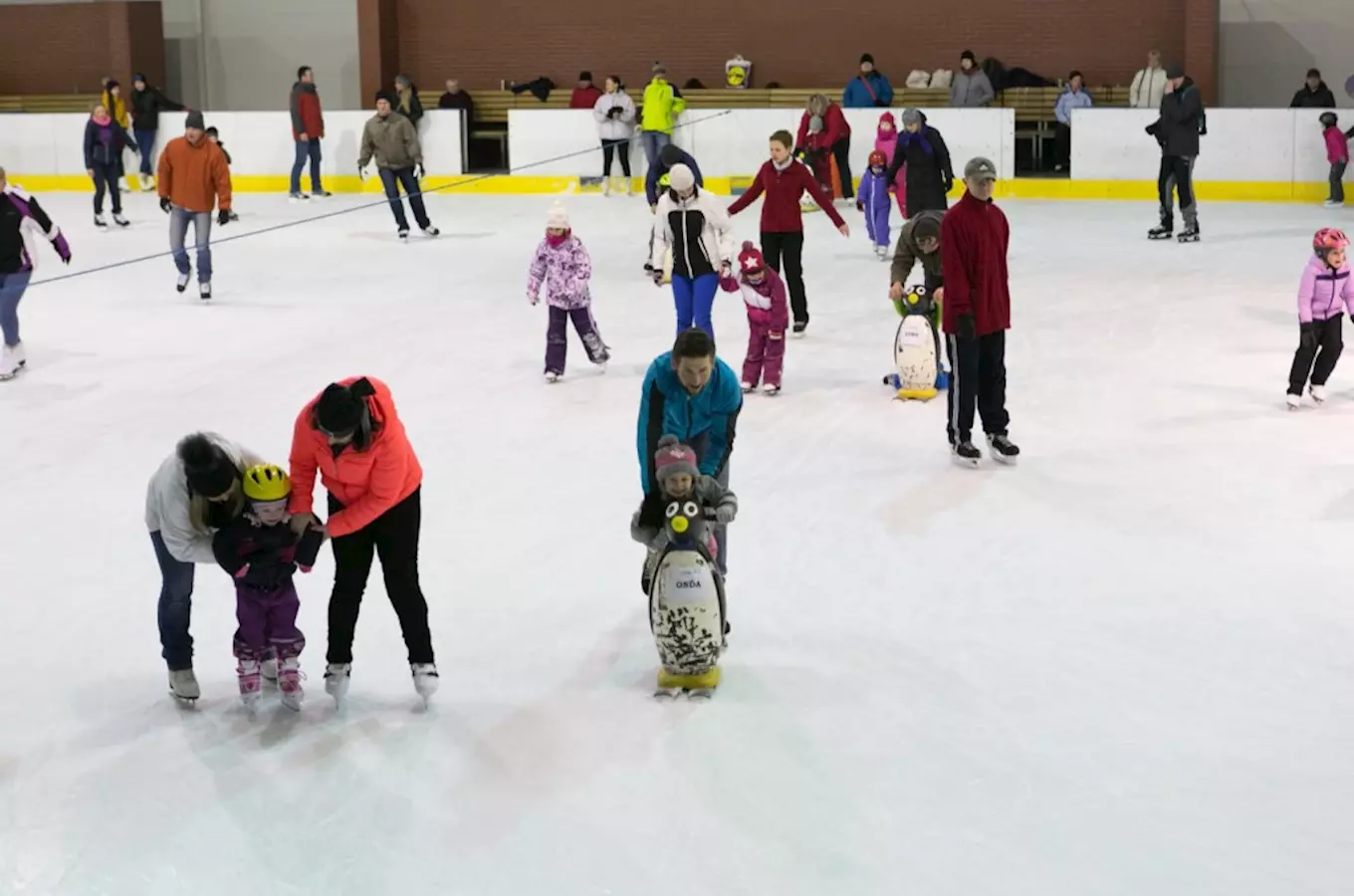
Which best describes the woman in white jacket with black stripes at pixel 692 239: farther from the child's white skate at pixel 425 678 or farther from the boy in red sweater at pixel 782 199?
the child's white skate at pixel 425 678

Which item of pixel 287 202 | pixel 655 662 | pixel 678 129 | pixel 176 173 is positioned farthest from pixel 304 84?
pixel 655 662

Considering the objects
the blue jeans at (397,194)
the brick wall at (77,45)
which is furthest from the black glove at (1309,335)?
the brick wall at (77,45)

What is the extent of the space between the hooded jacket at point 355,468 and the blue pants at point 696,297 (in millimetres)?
5526

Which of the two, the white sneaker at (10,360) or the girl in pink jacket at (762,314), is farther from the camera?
the white sneaker at (10,360)

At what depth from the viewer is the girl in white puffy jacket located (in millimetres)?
23062

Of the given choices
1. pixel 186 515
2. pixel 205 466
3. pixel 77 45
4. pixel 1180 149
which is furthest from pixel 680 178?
pixel 77 45

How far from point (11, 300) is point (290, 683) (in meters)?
→ 6.74

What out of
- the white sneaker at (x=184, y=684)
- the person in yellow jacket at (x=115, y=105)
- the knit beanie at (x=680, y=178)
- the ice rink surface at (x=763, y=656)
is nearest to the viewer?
the ice rink surface at (x=763, y=656)

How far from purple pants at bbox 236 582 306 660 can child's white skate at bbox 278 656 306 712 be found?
0.09 feet

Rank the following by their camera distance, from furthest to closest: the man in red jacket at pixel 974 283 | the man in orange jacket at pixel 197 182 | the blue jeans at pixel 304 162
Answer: the blue jeans at pixel 304 162, the man in orange jacket at pixel 197 182, the man in red jacket at pixel 974 283

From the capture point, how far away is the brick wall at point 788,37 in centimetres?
2527

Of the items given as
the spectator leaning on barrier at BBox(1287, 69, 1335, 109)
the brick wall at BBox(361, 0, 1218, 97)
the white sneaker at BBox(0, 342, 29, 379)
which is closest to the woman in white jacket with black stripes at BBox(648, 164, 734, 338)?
the white sneaker at BBox(0, 342, 29, 379)

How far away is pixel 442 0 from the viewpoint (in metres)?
28.2

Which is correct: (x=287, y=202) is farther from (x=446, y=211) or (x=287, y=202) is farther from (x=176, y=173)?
(x=176, y=173)
